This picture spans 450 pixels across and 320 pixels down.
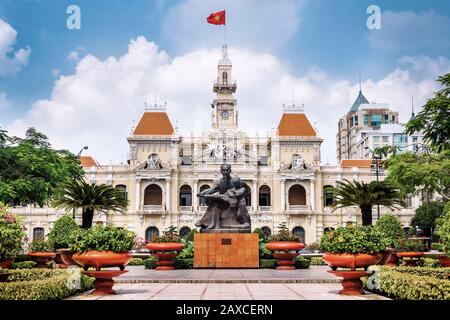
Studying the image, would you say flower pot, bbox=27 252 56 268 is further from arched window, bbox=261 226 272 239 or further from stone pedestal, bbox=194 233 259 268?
arched window, bbox=261 226 272 239

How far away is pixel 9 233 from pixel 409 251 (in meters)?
15.3

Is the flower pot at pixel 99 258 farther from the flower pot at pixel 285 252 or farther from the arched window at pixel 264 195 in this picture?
the arched window at pixel 264 195

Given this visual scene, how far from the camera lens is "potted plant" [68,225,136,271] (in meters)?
13.6

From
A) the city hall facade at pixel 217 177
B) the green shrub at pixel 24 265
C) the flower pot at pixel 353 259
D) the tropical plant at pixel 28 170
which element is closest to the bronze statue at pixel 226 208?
the green shrub at pixel 24 265

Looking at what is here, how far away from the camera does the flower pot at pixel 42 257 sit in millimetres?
22172

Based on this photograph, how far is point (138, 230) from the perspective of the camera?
63.7 m

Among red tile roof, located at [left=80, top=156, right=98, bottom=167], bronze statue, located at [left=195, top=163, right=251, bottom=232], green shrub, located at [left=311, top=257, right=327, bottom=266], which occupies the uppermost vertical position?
red tile roof, located at [left=80, top=156, right=98, bottom=167]

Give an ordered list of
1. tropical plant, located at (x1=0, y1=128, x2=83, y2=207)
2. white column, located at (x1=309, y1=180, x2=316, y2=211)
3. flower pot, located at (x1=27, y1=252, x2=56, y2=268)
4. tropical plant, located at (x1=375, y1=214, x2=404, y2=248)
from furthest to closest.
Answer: white column, located at (x1=309, y1=180, x2=316, y2=211)
tropical plant, located at (x1=0, y1=128, x2=83, y2=207)
tropical plant, located at (x1=375, y1=214, x2=404, y2=248)
flower pot, located at (x1=27, y1=252, x2=56, y2=268)

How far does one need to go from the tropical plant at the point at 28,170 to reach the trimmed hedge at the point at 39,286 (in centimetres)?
1839

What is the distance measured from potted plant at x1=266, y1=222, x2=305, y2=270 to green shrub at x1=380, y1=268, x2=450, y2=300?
8.96m

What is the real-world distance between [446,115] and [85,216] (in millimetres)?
17012

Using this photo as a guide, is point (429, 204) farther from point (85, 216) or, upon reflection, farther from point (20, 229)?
point (20, 229)

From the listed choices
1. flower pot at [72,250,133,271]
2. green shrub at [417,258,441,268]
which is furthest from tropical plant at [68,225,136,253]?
green shrub at [417,258,441,268]
